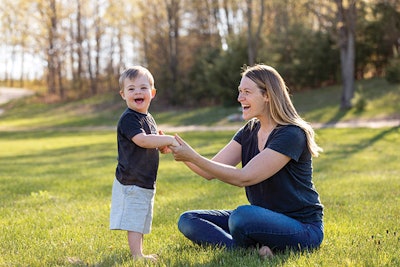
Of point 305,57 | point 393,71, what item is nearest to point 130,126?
point 393,71

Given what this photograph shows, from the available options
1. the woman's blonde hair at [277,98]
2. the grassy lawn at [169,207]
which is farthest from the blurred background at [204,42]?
the woman's blonde hair at [277,98]

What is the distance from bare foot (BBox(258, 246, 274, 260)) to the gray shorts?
95 centimetres

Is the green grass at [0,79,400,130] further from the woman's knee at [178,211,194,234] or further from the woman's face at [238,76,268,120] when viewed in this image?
the woman's face at [238,76,268,120]

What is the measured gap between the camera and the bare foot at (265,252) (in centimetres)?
387

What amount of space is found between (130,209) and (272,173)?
3.82 ft

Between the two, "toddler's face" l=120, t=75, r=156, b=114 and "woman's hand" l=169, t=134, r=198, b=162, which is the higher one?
"toddler's face" l=120, t=75, r=156, b=114

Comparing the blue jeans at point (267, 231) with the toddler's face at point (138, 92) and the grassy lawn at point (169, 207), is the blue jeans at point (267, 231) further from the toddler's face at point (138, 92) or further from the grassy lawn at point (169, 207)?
the toddler's face at point (138, 92)

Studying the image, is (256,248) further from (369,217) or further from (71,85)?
(71,85)

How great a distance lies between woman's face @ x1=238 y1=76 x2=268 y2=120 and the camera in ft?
13.4

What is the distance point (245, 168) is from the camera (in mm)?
3875

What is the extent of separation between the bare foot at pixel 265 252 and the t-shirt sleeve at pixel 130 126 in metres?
1.27

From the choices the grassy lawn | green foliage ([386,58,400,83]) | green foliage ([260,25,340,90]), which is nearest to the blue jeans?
the grassy lawn

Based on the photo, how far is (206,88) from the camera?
36531 mm

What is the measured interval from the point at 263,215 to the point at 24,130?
28638 millimetres
